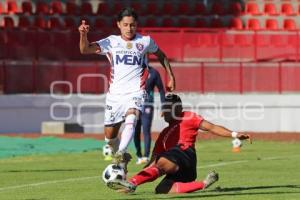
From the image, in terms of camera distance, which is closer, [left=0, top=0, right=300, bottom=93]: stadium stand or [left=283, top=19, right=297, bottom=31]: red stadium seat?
[left=0, top=0, right=300, bottom=93]: stadium stand

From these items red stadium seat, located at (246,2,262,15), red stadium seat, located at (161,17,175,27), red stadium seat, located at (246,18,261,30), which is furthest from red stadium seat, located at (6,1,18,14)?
red stadium seat, located at (246,2,262,15)

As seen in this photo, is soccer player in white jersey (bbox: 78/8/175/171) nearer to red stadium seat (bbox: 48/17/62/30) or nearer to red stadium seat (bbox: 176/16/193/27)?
red stadium seat (bbox: 48/17/62/30)

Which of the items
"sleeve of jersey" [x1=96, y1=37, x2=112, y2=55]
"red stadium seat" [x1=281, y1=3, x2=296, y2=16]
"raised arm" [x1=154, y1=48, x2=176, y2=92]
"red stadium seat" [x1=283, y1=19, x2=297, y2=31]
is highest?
"red stadium seat" [x1=281, y1=3, x2=296, y2=16]

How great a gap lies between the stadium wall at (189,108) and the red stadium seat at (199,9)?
6.88 m

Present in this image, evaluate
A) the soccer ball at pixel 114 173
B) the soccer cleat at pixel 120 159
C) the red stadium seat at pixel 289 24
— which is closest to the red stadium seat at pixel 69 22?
the red stadium seat at pixel 289 24

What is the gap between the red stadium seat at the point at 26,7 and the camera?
1411 inches

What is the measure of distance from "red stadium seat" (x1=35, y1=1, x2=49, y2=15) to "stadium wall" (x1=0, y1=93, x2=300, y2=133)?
6.67 metres

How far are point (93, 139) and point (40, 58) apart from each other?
197 inches

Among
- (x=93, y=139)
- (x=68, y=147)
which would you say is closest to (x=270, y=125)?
(x=93, y=139)

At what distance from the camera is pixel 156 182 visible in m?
14.6

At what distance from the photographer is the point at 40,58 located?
31.3 metres

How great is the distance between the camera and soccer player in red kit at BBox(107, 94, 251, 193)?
12188mm

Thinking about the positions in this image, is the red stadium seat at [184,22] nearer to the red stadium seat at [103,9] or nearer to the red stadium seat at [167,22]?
the red stadium seat at [167,22]

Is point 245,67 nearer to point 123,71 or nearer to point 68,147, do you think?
point 68,147
